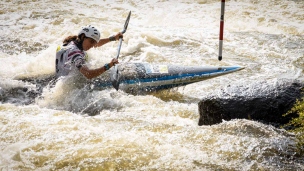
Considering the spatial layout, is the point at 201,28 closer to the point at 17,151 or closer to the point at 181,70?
the point at 181,70

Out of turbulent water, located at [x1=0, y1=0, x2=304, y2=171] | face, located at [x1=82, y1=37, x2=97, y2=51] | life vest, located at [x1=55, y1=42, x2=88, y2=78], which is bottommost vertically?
turbulent water, located at [x1=0, y1=0, x2=304, y2=171]

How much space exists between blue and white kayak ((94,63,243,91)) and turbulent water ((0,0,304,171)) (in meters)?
0.14

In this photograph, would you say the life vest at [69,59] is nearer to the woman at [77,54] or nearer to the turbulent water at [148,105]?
the woman at [77,54]

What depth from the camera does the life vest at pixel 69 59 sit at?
189 inches

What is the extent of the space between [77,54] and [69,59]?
140 mm

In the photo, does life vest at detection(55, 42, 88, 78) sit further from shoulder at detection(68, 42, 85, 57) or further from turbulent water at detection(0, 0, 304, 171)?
turbulent water at detection(0, 0, 304, 171)

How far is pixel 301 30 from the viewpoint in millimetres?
8500

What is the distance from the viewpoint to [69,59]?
486 centimetres

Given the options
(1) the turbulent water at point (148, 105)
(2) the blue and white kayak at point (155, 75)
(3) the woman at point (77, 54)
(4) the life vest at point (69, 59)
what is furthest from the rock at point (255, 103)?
(4) the life vest at point (69, 59)

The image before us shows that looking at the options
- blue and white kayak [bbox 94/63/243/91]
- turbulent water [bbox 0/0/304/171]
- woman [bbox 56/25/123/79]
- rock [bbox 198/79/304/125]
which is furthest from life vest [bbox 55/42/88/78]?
rock [bbox 198/79/304/125]

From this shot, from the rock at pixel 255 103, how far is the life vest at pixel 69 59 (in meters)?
1.80

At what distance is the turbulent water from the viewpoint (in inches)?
132

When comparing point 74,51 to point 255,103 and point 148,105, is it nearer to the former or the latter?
point 148,105

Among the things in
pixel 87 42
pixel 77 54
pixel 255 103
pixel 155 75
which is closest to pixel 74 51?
pixel 77 54
